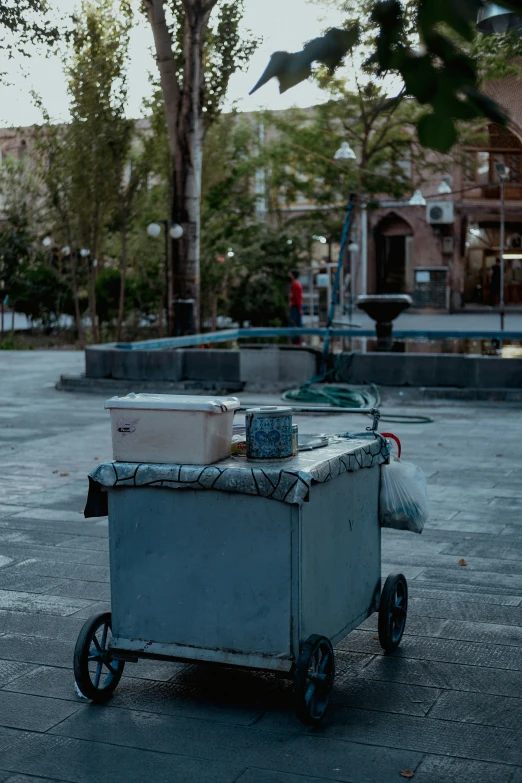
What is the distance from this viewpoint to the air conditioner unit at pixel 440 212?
45.7 meters

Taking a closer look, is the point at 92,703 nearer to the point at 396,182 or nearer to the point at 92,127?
the point at 92,127

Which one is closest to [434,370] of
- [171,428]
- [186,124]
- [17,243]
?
[186,124]

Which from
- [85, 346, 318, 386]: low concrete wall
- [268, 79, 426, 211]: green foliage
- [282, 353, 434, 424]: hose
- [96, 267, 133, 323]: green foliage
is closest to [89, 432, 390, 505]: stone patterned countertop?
[282, 353, 434, 424]: hose

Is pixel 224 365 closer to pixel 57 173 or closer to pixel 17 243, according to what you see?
pixel 57 173

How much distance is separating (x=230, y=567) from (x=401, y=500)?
107cm

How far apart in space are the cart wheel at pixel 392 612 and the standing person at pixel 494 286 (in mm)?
43685

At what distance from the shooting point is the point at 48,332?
3462cm

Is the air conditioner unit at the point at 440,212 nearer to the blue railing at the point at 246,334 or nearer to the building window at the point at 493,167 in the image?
the building window at the point at 493,167

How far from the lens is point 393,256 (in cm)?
4931

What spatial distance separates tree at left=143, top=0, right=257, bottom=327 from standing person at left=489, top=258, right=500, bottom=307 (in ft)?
88.0

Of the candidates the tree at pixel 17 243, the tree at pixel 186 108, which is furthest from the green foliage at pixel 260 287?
the tree at pixel 186 108

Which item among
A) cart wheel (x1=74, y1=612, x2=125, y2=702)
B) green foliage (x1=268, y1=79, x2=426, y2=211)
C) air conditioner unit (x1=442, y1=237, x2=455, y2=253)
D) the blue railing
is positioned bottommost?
cart wheel (x1=74, y1=612, x2=125, y2=702)

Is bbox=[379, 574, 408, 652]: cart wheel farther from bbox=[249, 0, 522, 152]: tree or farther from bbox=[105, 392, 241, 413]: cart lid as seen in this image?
bbox=[249, 0, 522, 152]: tree

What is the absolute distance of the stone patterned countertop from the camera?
3.75 metres
